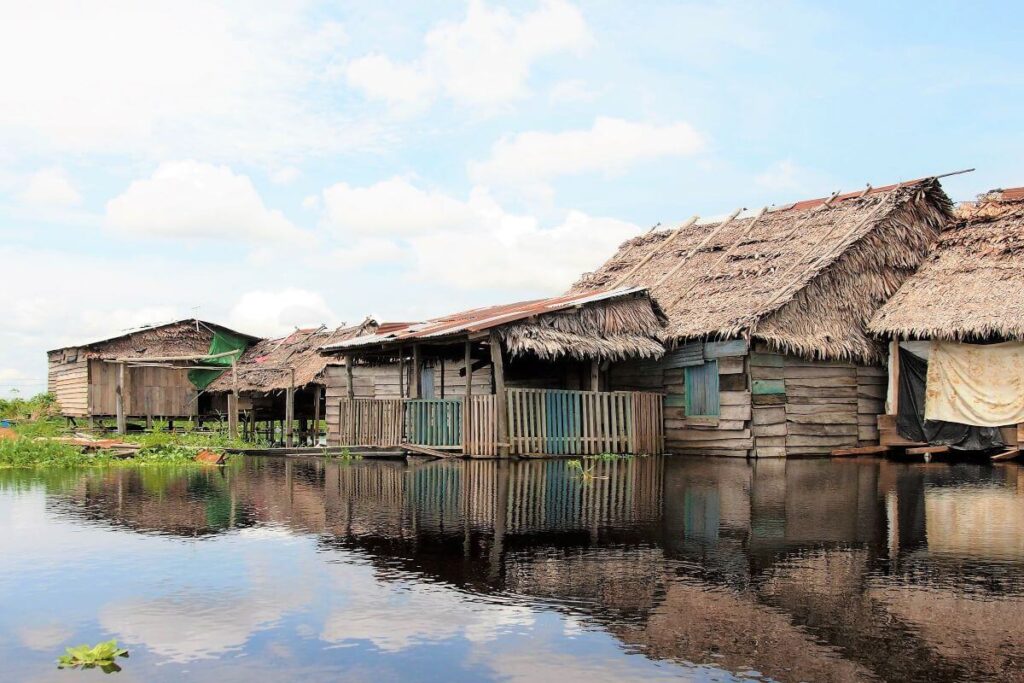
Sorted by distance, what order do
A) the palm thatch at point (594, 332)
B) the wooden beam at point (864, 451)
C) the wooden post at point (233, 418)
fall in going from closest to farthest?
the palm thatch at point (594, 332) < the wooden beam at point (864, 451) < the wooden post at point (233, 418)

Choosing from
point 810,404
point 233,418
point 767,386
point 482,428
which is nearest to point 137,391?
point 233,418

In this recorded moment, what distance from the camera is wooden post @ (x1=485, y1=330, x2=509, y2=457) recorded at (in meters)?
17.9

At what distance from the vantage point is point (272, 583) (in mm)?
6621

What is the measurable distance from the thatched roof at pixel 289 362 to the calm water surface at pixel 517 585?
1776 cm

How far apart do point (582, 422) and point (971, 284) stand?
8335mm

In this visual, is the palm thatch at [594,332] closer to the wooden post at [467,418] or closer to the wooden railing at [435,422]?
the wooden post at [467,418]

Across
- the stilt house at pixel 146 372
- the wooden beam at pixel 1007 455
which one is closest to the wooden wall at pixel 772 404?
the wooden beam at pixel 1007 455

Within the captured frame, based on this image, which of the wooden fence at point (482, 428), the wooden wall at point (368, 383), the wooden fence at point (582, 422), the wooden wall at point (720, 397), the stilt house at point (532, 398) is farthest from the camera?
the wooden wall at point (368, 383)

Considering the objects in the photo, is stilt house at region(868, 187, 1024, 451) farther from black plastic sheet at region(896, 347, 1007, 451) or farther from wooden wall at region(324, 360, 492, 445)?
wooden wall at region(324, 360, 492, 445)

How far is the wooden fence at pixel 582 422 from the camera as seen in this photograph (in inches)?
736

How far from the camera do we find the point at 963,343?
19953 mm

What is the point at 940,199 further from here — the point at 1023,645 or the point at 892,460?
the point at 1023,645

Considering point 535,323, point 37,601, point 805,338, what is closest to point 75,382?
point 535,323

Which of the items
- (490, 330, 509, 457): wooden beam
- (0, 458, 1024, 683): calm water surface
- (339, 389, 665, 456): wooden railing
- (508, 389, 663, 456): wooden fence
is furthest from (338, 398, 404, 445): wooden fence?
(0, 458, 1024, 683): calm water surface
